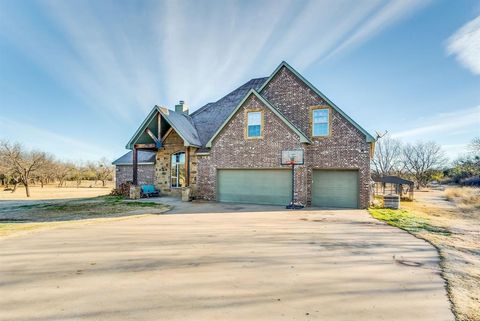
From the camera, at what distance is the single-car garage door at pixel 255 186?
51.2 ft

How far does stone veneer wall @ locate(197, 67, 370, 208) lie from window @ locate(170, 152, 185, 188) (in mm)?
2466

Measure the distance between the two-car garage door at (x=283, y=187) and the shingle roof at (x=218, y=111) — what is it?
498cm

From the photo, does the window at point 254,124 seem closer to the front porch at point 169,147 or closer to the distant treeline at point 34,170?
the front porch at point 169,147

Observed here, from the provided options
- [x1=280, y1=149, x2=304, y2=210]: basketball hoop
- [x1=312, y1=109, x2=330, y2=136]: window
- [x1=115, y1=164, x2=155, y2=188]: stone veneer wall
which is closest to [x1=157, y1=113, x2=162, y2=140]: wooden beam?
[x1=115, y1=164, x2=155, y2=188]: stone veneer wall

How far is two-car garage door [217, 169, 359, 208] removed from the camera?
15.2 meters

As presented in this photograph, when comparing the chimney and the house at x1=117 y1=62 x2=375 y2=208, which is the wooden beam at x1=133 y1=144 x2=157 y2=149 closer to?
the house at x1=117 y1=62 x2=375 y2=208

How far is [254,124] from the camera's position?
53.3 feet

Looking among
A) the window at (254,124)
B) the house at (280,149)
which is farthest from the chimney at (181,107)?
the window at (254,124)

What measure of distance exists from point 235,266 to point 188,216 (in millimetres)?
6826

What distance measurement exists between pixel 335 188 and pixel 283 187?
3.00 m

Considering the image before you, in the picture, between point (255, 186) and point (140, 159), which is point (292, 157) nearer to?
point (255, 186)

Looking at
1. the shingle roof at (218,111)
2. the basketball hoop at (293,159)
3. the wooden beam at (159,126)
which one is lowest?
the basketball hoop at (293,159)

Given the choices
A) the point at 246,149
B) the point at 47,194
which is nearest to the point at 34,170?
the point at 47,194

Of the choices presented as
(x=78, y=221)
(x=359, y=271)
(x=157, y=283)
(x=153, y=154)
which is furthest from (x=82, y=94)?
(x=359, y=271)
